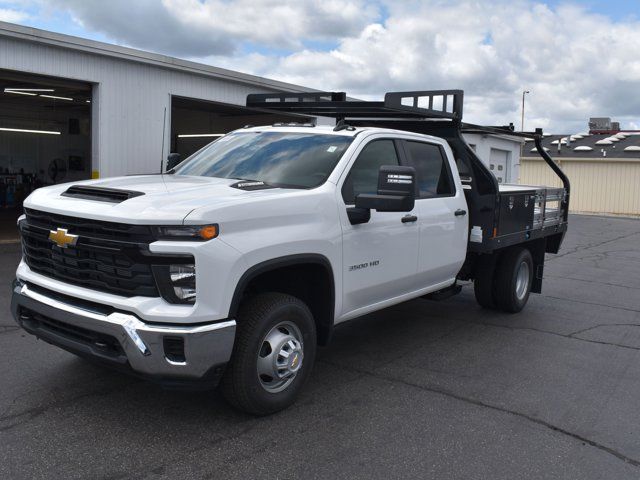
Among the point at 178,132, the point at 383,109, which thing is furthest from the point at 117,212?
the point at 178,132

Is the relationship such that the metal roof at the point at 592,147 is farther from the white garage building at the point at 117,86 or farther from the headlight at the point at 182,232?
the headlight at the point at 182,232

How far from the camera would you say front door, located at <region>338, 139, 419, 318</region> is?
4703 mm

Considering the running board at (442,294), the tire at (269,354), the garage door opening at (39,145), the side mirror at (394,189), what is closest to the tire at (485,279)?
the running board at (442,294)

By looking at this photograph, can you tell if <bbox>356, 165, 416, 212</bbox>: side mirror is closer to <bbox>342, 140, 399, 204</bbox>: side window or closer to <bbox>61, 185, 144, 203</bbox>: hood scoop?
<bbox>342, 140, 399, 204</bbox>: side window

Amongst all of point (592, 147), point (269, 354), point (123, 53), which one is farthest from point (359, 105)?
point (592, 147)

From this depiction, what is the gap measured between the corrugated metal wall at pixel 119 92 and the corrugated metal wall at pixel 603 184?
28417 mm

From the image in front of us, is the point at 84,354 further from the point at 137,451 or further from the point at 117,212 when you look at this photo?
the point at 117,212

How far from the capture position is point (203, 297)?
357 cm

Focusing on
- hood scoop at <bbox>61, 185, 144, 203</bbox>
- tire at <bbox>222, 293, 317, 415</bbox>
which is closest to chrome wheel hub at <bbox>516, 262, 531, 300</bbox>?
tire at <bbox>222, 293, 317, 415</bbox>

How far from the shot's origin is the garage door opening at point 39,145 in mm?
23031

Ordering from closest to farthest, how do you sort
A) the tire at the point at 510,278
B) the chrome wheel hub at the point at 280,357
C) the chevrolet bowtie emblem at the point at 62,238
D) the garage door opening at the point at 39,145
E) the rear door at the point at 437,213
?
the chevrolet bowtie emblem at the point at 62,238 → the chrome wheel hub at the point at 280,357 → the rear door at the point at 437,213 → the tire at the point at 510,278 → the garage door opening at the point at 39,145

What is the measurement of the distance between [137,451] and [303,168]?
93.5 inches

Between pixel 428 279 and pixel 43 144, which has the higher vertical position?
pixel 43 144

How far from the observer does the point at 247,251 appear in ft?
12.4
